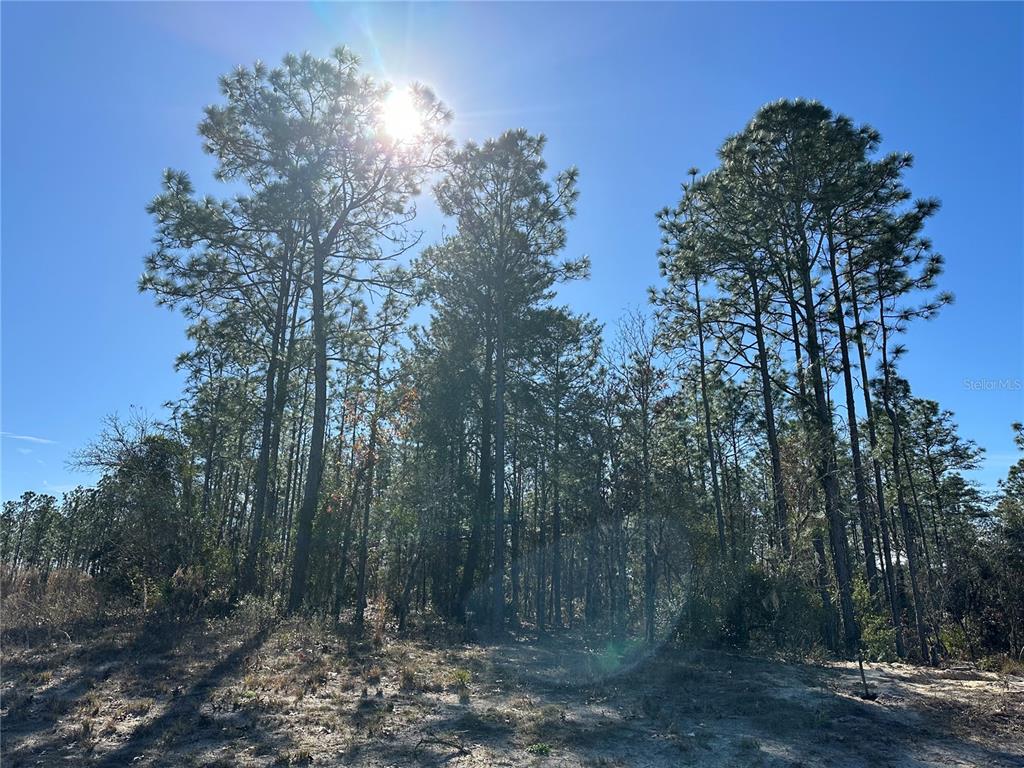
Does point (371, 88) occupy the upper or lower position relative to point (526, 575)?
upper

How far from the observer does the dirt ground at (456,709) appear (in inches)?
269

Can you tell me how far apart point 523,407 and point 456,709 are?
44.5ft

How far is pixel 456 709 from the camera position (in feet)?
28.3

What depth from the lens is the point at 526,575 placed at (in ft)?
108

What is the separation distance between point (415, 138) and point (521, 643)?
1438cm

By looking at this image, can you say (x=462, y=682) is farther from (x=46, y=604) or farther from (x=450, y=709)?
(x=46, y=604)

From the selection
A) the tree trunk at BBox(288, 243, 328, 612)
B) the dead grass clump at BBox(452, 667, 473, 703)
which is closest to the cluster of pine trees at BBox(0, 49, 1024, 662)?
the tree trunk at BBox(288, 243, 328, 612)

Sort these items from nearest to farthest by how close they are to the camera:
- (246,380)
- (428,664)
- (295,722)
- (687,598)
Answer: (295,722) → (428,664) → (687,598) → (246,380)

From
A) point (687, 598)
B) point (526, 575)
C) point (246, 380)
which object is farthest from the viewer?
point (526, 575)

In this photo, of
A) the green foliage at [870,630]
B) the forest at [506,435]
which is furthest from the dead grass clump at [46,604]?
the green foliage at [870,630]

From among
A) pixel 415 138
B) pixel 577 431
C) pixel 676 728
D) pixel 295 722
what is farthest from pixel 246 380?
pixel 676 728

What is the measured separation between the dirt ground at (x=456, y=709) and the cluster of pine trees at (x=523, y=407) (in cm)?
357

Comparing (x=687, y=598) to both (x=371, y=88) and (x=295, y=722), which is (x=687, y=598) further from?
(x=371, y=88)

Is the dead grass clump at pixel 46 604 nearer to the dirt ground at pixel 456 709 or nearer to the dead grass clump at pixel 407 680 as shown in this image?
the dirt ground at pixel 456 709
